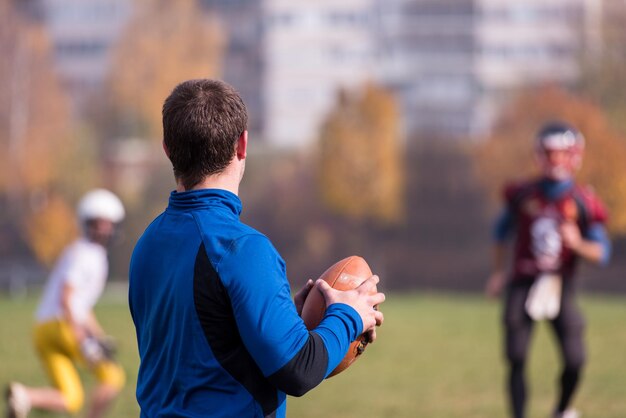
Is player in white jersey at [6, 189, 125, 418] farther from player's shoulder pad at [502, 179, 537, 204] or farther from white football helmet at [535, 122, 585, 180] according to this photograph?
white football helmet at [535, 122, 585, 180]

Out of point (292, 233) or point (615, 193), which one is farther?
point (292, 233)

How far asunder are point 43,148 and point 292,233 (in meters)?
9.28

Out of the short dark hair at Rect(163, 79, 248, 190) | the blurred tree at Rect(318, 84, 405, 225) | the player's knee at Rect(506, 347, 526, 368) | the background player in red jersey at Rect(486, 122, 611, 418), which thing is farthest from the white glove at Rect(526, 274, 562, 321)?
the blurred tree at Rect(318, 84, 405, 225)

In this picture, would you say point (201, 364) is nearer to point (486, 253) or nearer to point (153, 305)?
point (153, 305)

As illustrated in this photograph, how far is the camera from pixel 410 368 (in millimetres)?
12258

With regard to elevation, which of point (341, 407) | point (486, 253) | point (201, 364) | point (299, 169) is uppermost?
point (201, 364)

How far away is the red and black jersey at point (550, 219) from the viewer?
24.7ft

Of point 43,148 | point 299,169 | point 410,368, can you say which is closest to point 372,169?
point 299,169

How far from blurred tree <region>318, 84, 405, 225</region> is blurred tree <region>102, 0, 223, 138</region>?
17.6 feet

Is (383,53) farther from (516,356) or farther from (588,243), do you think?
(516,356)

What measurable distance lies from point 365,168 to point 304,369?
33.2 meters

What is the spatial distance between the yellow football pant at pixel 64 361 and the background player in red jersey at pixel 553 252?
9.10 ft

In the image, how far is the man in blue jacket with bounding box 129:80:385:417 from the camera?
9.34 ft

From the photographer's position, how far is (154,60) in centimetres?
3778
